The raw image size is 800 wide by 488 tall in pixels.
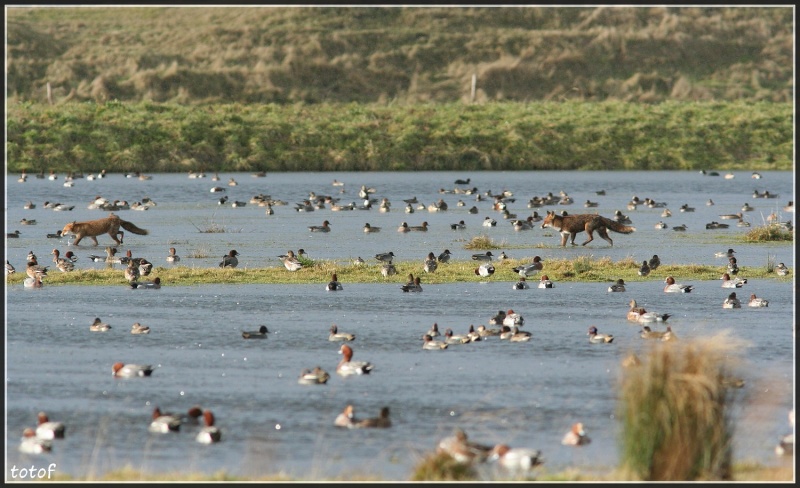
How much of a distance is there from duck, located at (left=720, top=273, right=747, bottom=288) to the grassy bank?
1.03 metres

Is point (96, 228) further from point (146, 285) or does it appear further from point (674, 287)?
point (674, 287)

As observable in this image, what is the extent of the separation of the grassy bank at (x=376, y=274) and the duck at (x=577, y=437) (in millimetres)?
13569

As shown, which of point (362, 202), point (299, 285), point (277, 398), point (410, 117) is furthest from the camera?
point (410, 117)

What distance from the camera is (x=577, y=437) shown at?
46.2 feet

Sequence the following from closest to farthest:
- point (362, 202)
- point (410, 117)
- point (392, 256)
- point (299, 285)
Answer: point (299, 285)
point (392, 256)
point (362, 202)
point (410, 117)

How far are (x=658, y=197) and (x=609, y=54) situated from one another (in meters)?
43.5

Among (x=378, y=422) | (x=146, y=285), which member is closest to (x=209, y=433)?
(x=378, y=422)

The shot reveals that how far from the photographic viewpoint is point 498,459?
519 inches

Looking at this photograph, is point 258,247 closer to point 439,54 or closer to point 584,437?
point 584,437

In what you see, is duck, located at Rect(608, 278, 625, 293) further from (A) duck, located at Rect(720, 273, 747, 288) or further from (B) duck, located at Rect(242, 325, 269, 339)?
(B) duck, located at Rect(242, 325, 269, 339)

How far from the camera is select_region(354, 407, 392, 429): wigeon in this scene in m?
14.9

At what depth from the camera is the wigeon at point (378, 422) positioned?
49.0ft

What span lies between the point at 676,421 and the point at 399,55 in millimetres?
83698

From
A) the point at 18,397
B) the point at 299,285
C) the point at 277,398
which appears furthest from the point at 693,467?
the point at 299,285
